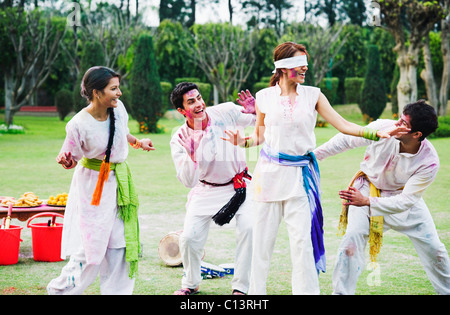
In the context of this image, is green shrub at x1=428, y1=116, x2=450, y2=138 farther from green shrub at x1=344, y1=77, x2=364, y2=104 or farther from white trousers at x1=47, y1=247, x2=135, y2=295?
white trousers at x1=47, y1=247, x2=135, y2=295

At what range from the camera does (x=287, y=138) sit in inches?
168

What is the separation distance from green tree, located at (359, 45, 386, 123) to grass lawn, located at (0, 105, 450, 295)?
12.2 meters

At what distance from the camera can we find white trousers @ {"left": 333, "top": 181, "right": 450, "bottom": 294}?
4512 mm

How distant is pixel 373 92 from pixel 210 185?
78.1ft

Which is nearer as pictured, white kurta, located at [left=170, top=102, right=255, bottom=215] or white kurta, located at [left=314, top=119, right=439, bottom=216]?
white kurta, located at [left=314, top=119, right=439, bottom=216]

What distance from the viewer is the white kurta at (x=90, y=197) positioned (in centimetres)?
435

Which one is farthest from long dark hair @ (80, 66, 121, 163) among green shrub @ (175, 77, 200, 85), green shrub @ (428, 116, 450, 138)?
green shrub @ (175, 77, 200, 85)

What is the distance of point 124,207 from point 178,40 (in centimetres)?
3631

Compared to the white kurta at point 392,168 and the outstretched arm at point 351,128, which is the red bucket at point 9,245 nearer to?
the white kurta at point 392,168

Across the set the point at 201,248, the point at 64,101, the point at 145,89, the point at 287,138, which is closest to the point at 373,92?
the point at 145,89

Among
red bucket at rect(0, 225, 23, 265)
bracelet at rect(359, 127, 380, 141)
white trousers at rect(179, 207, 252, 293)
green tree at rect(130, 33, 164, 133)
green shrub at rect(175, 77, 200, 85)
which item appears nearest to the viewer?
bracelet at rect(359, 127, 380, 141)

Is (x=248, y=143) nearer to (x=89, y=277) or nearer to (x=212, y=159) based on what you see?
(x=212, y=159)
